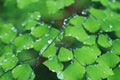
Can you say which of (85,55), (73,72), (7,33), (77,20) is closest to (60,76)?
(73,72)

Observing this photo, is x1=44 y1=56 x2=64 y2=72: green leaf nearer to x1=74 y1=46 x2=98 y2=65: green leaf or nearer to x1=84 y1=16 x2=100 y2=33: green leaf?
x1=74 y1=46 x2=98 y2=65: green leaf

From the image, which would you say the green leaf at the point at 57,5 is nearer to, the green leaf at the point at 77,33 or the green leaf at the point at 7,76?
the green leaf at the point at 77,33

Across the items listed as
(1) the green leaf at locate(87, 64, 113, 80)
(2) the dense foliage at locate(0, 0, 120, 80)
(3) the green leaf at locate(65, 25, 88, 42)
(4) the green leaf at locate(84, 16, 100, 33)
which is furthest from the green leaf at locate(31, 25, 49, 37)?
(1) the green leaf at locate(87, 64, 113, 80)

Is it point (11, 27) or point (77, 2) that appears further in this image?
point (77, 2)

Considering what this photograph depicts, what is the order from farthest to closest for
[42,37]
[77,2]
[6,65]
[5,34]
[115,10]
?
[77,2], [115,10], [5,34], [42,37], [6,65]

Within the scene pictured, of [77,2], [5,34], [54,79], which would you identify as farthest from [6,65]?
[77,2]

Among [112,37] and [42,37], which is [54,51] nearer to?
[42,37]

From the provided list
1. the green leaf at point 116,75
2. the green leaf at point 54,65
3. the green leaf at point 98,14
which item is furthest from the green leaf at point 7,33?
the green leaf at point 116,75

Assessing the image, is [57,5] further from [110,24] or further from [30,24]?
[110,24]
